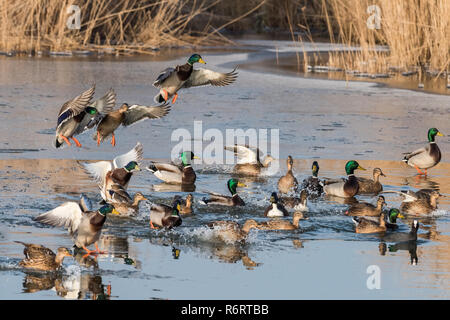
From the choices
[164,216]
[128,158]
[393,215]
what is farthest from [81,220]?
[393,215]

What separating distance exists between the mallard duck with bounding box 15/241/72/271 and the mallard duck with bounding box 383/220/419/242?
8.84 feet

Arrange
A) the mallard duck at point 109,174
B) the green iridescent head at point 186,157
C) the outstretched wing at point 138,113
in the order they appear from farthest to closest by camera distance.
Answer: the green iridescent head at point 186,157 → the outstretched wing at point 138,113 → the mallard duck at point 109,174

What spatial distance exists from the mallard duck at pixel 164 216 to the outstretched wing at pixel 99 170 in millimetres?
1308

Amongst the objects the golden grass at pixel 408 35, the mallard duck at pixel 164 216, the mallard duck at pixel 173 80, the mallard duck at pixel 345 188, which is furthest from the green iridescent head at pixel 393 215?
the golden grass at pixel 408 35

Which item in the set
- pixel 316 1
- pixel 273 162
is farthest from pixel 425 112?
pixel 316 1

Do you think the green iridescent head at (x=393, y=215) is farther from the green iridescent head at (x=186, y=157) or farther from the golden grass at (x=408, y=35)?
the golden grass at (x=408, y=35)

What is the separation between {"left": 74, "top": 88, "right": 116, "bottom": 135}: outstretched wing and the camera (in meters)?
9.38

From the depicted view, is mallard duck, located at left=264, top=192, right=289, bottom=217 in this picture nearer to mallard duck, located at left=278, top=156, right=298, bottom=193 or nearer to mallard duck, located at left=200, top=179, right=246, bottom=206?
mallard duck, located at left=200, top=179, right=246, bottom=206

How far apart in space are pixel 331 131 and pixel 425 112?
80.9 inches

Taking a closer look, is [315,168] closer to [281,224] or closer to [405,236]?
[281,224]

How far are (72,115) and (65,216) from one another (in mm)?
1426

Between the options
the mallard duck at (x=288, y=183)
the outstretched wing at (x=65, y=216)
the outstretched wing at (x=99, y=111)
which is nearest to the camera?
the outstretched wing at (x=65, y=216)

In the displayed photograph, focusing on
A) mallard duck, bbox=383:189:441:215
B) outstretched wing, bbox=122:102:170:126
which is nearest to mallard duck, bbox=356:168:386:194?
mallard duck, bbox=383:189:441:215

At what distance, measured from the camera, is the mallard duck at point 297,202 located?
29.1 ft
